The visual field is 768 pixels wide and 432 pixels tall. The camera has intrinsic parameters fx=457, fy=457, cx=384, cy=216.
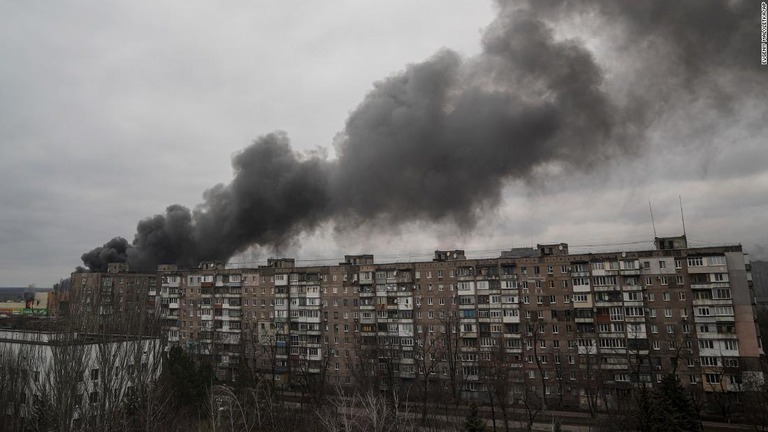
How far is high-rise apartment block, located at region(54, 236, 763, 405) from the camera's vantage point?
38062mm

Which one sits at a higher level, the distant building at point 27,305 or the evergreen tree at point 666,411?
the distant building at point 27,305

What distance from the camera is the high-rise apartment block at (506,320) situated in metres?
38.1

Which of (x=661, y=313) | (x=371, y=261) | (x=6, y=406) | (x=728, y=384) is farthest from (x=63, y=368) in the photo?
(x=728, y=384)

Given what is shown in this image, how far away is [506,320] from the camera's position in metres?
43.2

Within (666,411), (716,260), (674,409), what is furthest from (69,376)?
(716,260)

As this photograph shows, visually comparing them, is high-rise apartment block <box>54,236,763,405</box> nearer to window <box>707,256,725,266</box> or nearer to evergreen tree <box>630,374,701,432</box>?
window <box>707,256,725,266</box>

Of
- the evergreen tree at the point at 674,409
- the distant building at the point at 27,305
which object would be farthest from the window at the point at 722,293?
the distant building at the point at 27,305

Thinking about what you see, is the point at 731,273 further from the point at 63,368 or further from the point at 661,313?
the point at 63,368

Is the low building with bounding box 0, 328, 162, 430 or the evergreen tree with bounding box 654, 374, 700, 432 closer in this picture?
the low building with bounding box 0, 328, 162, 430

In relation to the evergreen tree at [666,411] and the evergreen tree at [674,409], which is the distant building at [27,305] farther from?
the evergreen tree at [674,409]

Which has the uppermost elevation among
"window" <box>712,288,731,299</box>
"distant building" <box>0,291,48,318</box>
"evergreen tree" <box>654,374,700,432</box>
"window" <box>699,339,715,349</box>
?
"distant building" <box>0,291,48,318</box>

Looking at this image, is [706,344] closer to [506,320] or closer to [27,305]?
[506,320]

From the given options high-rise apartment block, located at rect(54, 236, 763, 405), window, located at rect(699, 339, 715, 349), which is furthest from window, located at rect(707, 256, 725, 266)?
window, located at rect(699, 339, 715, 349)

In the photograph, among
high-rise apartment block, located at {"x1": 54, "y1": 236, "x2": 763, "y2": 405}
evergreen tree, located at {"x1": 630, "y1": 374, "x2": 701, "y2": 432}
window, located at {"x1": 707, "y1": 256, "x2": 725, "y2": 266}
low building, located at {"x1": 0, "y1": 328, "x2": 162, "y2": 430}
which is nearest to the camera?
low building, located at {"x1": 0, "y1": 328, "x2": 162, "y2": 430}
